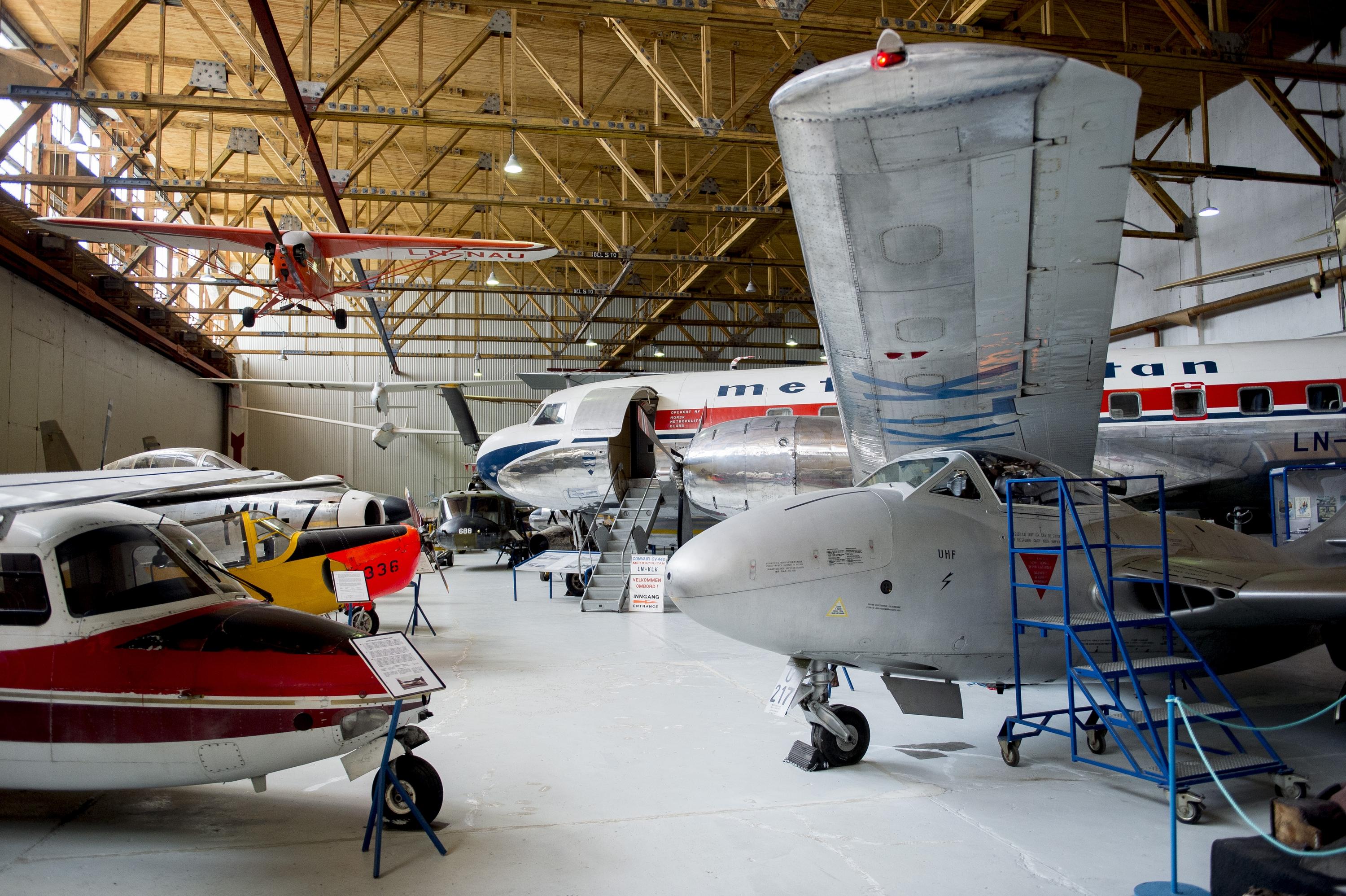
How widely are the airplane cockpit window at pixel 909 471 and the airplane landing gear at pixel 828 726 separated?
4.95 ft

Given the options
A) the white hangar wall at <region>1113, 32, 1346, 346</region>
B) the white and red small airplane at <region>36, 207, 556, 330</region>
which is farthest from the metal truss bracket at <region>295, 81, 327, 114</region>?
the white hangar wall at <region>1113, 32, 1346, 346</region>

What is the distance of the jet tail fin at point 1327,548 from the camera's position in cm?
711

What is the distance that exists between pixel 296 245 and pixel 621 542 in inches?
356

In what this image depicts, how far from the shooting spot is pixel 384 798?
419cm

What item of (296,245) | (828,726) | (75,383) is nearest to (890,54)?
(828,726)

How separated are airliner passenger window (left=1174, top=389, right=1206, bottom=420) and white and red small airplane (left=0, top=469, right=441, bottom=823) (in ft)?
39.7

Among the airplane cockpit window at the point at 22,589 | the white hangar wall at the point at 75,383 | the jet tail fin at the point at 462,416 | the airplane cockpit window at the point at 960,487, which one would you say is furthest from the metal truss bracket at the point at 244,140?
the airplane cockpit window at the point at 960,487

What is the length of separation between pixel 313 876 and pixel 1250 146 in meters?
22.4

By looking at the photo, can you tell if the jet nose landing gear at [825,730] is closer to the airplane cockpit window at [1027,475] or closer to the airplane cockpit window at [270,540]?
the airplane cockpit window at [1027,475]

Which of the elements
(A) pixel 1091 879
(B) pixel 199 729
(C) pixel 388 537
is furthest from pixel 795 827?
(C) pixel 388 537

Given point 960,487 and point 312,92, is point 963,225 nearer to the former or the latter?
point 960,487

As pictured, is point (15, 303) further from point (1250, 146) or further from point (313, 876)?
point (1250, 146)

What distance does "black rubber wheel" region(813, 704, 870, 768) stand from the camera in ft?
17.4

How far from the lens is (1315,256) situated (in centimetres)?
1222
